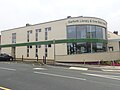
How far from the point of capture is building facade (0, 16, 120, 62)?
33812mm

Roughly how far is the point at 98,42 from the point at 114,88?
2570 cm

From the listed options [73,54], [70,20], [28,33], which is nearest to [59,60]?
[73,54]

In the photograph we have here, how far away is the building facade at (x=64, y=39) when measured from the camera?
33812 mm

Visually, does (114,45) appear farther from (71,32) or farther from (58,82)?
(58,82)

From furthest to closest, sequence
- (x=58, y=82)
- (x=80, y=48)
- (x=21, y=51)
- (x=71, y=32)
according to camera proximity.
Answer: (x=21, y=51), (x=71, y=32), (x=80, y=48), (x=58, y=82)

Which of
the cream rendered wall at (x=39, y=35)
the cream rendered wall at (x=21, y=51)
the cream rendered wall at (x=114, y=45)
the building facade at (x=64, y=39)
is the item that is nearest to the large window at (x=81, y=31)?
the building facade at (x=64, y=39)

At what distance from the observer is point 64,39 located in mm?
34625

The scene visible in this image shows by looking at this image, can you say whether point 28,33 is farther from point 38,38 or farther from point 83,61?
point 83,61

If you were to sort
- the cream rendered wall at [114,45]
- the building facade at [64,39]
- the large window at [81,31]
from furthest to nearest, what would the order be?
1. the cream rendered wall at [114,45]
2. the large window at [81,31]
3. the building facade at [64,39]

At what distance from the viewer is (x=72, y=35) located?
34.4m

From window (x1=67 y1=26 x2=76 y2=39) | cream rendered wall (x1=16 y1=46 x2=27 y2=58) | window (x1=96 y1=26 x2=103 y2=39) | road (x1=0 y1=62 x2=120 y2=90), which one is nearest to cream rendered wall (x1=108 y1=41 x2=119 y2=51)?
window (x1=96 y1=26 x2=103 y2=39)

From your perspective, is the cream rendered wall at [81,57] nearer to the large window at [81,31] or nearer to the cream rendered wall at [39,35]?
the cream rendered wall at [39,35]

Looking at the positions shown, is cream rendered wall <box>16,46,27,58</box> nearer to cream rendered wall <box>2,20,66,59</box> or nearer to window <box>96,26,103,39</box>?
Result: cream rendered wall <box>2,20,66,59</box>

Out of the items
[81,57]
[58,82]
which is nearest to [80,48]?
[81,57]
